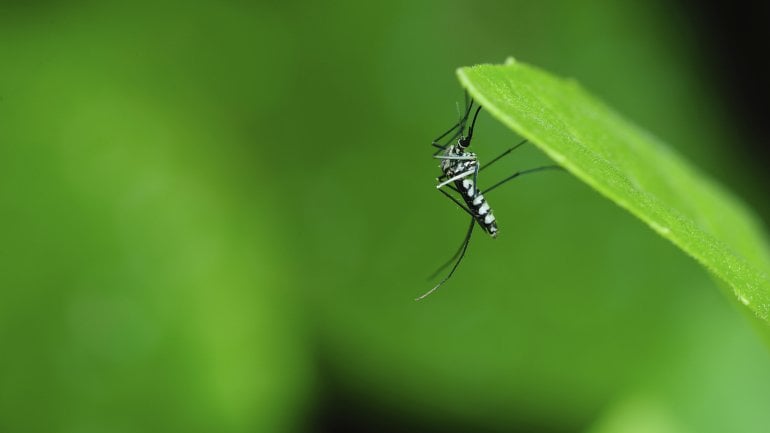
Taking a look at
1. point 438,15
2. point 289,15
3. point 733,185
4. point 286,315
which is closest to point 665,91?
point 733,185

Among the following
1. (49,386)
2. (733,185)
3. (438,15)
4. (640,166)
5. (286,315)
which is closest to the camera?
(640,166)

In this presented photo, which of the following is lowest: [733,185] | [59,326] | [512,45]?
[733,185]

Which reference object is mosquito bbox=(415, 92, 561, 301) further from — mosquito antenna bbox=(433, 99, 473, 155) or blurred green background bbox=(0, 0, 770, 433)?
blurred green background bbox=(0, 0, 770, 433)

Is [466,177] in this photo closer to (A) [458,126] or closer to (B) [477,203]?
(B) [477,203]

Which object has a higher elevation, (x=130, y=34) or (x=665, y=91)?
(x=130, y=34)

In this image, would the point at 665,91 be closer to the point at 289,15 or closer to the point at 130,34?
the point at 289,15

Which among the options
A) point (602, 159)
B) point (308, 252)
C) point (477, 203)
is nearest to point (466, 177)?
point (477, 203)

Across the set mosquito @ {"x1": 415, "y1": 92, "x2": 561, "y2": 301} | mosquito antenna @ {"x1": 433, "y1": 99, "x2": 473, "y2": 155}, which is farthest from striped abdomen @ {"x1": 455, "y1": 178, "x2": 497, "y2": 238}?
mosquito antenna @ {"x1": 433, "y1": 99, "x2": 473, "y2": 155}
